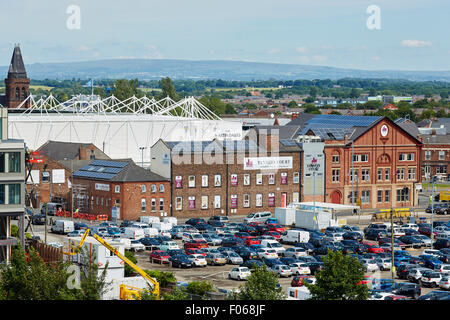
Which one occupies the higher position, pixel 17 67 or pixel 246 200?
pixel 17 67

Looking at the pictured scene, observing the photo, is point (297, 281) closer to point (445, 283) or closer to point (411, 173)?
point (445, 283)

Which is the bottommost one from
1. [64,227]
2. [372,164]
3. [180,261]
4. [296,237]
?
[180,261]

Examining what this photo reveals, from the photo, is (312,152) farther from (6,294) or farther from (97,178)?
(6,294)

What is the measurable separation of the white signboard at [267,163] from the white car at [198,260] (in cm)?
3242

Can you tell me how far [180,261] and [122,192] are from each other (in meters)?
26.2

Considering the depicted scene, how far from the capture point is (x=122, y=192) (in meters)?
85.8

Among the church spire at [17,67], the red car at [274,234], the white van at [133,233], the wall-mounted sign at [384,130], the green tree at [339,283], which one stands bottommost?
the red car at [274,234]

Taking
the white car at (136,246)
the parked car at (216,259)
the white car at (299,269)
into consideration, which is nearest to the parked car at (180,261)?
the parked car at (216,259)

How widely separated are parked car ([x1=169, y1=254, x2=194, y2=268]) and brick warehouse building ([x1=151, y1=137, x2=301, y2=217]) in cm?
2776

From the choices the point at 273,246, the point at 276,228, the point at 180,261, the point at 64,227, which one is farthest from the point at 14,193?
the point at 276,228

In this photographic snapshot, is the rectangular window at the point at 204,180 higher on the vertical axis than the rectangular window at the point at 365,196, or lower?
higher

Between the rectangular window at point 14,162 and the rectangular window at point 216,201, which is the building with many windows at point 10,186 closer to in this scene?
the rectangular window at point 14,162

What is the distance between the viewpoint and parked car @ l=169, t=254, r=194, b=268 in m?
60.7

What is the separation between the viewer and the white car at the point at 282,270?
57469mm
